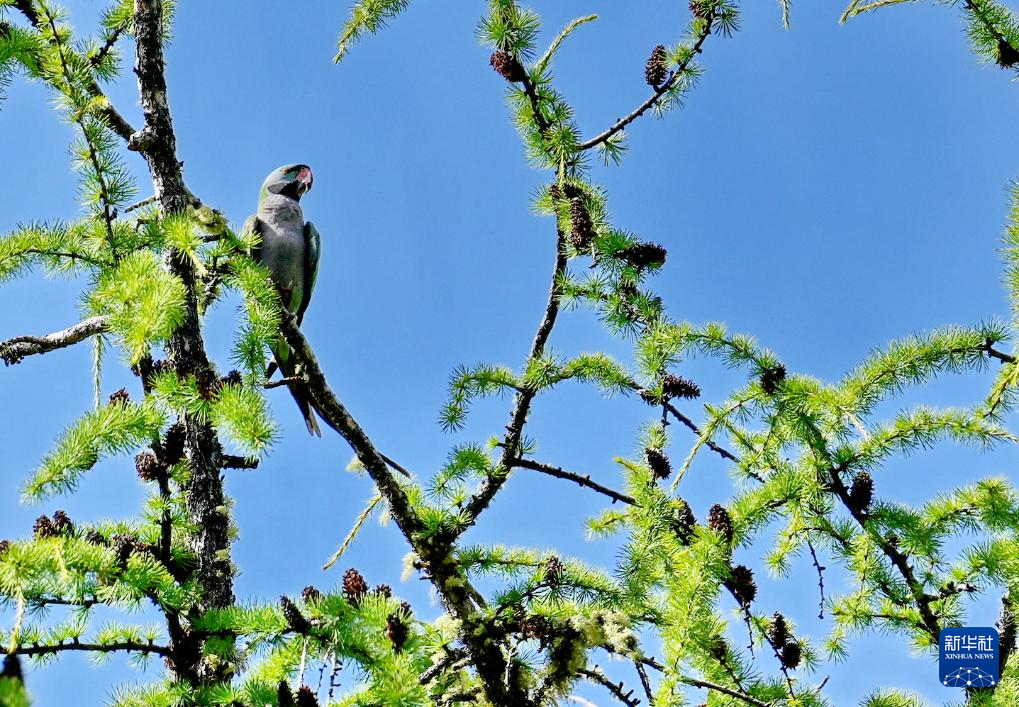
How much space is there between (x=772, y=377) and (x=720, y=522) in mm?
549

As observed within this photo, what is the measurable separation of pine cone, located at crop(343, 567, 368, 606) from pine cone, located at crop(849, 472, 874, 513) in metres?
1.65

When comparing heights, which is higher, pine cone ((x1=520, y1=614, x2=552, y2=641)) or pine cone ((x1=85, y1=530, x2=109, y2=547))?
pine cone ((x1=520, y1=614, x2=552, y2=641))

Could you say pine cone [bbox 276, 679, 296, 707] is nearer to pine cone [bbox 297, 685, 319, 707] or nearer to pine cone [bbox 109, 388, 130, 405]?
pine cone [bbox 297, 685, 319, 707]

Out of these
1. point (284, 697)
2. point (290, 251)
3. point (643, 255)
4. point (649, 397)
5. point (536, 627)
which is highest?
point (290, 251)

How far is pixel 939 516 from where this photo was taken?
10.7 ft

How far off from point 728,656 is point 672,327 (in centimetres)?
110

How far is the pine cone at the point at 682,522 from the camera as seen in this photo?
10.1 ft

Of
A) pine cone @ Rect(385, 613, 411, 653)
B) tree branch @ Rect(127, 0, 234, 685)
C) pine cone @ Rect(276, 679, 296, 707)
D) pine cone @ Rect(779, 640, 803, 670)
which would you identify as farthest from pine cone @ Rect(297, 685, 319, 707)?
pine cone @ Rect(779, 640, 803, 670)

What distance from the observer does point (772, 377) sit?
10.1 ft

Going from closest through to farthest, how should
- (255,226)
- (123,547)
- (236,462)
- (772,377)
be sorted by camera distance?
(123,547), (772,377), (236,462), (255,226)

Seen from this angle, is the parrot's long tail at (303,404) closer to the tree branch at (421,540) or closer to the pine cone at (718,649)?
the tree branch at (421,540)

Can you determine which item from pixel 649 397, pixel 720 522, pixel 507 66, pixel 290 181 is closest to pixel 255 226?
pixel 290 181

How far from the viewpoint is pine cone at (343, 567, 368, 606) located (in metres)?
2.63

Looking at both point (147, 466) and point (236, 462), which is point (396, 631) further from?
point (236, 462)
